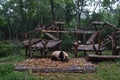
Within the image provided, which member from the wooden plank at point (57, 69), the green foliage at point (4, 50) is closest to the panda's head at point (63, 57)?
the wooden plank at point (57, 69)

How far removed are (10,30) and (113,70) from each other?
23641 mm

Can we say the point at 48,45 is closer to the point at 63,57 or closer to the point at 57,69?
the point at 63,57

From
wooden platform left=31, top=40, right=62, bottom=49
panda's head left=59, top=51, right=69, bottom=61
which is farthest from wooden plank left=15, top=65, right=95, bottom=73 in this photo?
→ wooden platform left=31, top=40, right=62, bottom=49

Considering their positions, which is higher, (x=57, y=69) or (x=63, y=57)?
(x=57, y=69)

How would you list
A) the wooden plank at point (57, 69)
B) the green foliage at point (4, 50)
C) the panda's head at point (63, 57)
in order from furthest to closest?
the green foliage at point (4, 50) < the panda's head at point (63, 57) < the wooden plank at point (57, 69)

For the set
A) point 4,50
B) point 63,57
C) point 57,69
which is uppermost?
point 57,69

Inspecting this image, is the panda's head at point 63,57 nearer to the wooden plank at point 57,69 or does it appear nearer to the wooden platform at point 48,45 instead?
the wooden plank at point 57,69

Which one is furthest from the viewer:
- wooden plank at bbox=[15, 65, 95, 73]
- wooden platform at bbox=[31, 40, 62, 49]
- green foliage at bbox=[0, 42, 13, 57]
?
green foliage at bbox=[0, 42, 13, 57]

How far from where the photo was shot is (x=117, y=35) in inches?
765

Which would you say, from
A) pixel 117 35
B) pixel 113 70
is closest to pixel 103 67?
pixel 113 70

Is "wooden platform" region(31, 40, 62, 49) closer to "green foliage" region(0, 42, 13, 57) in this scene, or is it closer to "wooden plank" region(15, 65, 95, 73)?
"green foliage" region(0, 42, 13, 57)

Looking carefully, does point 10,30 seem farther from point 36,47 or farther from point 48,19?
point 36,47

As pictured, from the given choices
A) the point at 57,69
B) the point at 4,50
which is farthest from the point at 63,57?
the point at 4,50

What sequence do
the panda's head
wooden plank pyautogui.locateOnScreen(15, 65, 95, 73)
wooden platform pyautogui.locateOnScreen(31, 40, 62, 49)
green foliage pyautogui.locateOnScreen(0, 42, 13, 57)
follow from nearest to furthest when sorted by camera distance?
wooden plank pyautogui.locateOnScreen(15, 65, 95, 73) → the panda's head → wooden platform pyautogui.locateOnScreen(31, 40, 62, 49) → green foliage pyautogui.locateOnScreen(0, 42, 13, 57)
